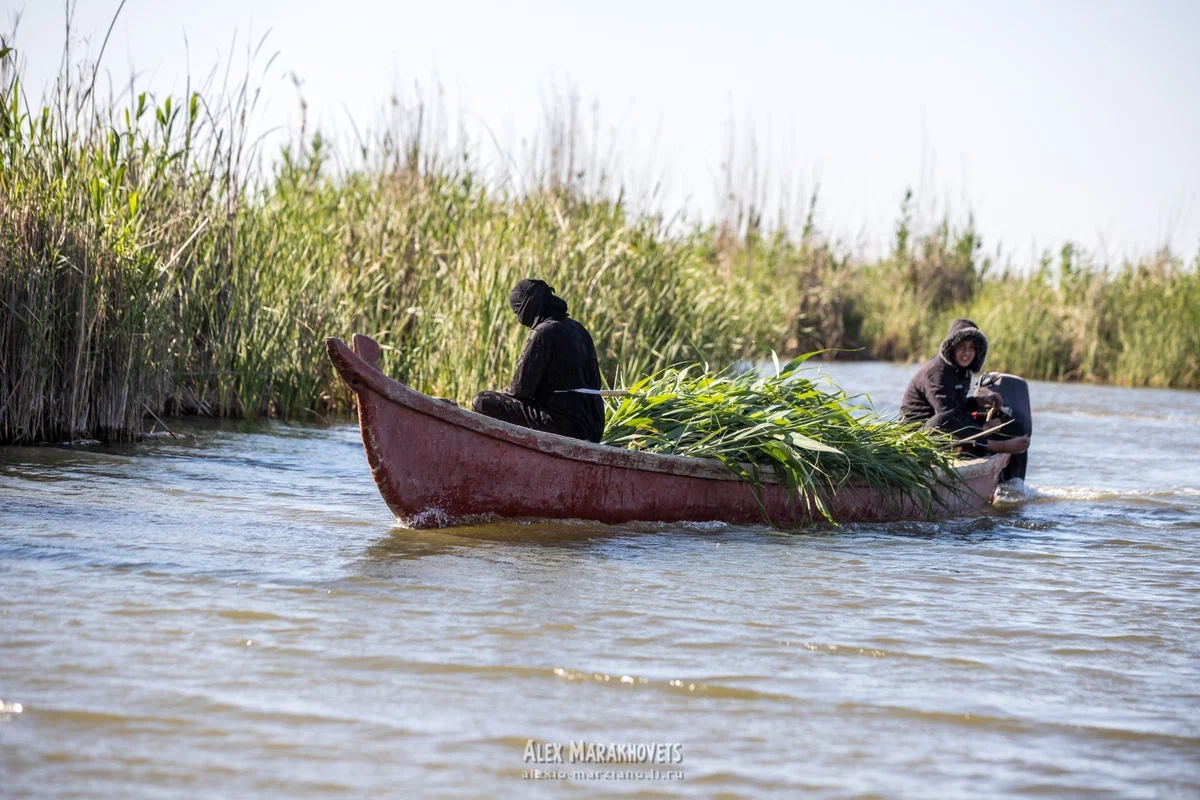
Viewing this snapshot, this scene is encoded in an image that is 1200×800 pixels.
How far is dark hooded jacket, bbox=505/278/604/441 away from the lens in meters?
6.57

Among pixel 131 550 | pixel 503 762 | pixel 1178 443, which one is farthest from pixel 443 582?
pixel 1178 443

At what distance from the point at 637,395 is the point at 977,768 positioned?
419cm

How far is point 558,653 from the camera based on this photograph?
4.26 m

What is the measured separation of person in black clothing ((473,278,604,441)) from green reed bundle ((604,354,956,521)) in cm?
56

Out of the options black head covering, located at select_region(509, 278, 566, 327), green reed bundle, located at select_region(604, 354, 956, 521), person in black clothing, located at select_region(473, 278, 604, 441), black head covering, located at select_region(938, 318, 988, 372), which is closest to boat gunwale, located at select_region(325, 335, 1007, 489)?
green reed bundle, located at select_region(604, 354, 956, 521)

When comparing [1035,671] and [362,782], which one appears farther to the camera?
[1035,671]

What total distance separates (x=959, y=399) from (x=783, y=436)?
2.00m

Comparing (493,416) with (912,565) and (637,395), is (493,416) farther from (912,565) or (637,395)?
(912,565)

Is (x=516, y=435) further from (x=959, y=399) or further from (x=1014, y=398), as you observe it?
(x=1014, y=398)

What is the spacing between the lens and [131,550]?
5398mm

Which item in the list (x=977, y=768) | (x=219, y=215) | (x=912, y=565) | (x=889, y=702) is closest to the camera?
(x=977, y=768)

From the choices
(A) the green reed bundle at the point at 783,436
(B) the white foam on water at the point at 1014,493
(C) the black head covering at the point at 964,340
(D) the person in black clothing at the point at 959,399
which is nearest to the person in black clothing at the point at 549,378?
(A) the green reed bundle at the point at 783,436

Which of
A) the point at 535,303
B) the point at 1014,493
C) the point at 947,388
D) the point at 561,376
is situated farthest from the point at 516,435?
the point at 1014,493

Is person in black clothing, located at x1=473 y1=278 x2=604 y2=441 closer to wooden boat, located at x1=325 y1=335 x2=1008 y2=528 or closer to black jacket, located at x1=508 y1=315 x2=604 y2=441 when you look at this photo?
black jacket, located at x1=508 y1=315 x2=604 y2=441
